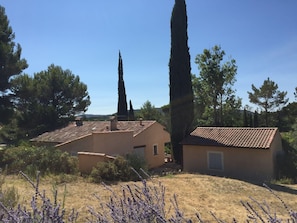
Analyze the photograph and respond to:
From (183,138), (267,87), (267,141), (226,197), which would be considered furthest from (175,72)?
(267,87)

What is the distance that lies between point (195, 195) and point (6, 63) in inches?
564

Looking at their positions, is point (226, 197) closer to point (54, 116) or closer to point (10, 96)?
point (10, 96)

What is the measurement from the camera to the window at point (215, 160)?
18992mm

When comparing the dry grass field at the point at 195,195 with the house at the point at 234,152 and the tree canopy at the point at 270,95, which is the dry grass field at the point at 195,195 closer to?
the house at the point at 234,152

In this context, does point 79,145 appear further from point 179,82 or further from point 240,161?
point 240,161

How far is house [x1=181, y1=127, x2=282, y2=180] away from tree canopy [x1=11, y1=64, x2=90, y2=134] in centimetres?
1310

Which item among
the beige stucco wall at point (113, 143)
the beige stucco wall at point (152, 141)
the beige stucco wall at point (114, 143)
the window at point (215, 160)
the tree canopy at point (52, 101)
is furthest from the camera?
the tree canopy at point (52, 101)

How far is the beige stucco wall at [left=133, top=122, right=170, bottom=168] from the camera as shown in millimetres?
22189

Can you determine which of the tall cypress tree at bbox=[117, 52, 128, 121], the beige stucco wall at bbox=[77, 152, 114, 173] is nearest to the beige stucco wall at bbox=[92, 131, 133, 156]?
the beige stucco wall at bbox=[77, 152, 114, 173]

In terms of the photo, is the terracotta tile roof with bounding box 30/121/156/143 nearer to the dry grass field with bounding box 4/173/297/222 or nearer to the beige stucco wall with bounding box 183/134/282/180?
the beige stucco wall with bounding box 183/134/282/180

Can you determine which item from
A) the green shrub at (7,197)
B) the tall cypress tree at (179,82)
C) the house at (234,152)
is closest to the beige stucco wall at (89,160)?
the green shrub at (7,197)

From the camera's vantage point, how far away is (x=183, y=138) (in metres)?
22.2

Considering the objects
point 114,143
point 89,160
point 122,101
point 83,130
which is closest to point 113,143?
point 114,143

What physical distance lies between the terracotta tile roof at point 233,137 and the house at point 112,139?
11.6 feet
